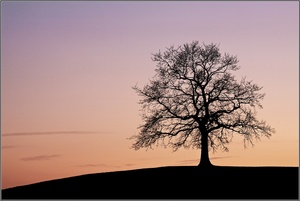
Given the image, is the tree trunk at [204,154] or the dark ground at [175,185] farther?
the tree trunk at [204,154]

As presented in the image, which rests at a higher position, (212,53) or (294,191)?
(212,53)

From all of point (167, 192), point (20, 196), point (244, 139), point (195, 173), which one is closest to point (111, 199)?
point (167, 192)

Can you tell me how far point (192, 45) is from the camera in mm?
49000

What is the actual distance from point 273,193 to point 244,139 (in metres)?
11.1

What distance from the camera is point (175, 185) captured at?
42.6 metres

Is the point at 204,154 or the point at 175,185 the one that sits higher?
the point at 204,154

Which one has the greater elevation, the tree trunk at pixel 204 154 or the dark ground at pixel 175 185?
the tree trunk at pixel 204 154

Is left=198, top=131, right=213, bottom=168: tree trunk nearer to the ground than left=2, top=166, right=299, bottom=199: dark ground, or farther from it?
farther from it

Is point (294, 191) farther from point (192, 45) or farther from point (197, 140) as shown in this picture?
point (192, 45)

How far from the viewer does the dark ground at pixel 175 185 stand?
38.2 m

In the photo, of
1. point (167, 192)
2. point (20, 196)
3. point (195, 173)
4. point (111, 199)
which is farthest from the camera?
point (195, 173)

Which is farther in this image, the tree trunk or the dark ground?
the tree trunk

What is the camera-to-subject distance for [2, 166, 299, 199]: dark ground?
3816 centimetres

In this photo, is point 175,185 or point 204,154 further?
Result: point 204,154
